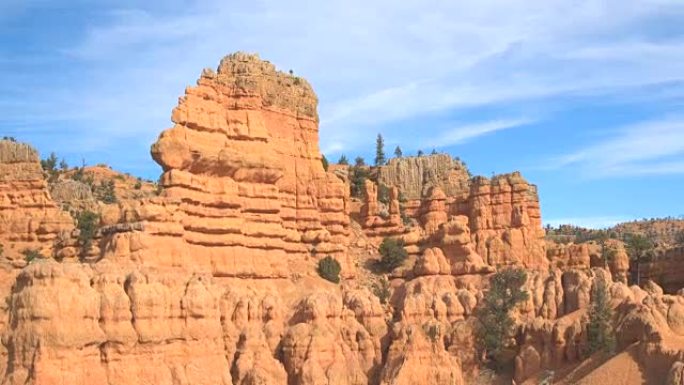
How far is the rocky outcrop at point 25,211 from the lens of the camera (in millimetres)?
59369

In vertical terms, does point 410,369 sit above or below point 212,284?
below

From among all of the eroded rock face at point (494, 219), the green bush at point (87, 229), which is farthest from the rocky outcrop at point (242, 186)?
the eroded rock face at point (494, 219)

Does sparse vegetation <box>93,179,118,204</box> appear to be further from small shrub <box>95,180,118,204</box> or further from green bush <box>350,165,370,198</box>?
green bush <box>350,165,370,198</box>

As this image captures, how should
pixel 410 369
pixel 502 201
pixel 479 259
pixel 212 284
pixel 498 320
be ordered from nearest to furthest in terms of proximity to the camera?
pixel 212 284, pixel 410 369, pixel 498 320, pixel 479 259, pixel 502 201

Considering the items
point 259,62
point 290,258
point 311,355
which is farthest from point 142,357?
point 259,62

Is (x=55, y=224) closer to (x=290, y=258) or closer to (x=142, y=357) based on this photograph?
(x=290, y=258)

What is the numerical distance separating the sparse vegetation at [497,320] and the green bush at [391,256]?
27.8 feet

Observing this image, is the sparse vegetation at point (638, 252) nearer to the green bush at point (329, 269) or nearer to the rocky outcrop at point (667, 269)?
the rocky outcrop at point (667, 269)

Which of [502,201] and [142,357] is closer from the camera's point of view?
[142,357]

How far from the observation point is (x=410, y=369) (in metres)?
44.8

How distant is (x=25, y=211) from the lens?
6144cm

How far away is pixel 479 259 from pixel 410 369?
15418 mm

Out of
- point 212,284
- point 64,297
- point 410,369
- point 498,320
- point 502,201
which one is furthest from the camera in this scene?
point 502,201

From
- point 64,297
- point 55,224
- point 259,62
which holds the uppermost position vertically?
point 259,62
